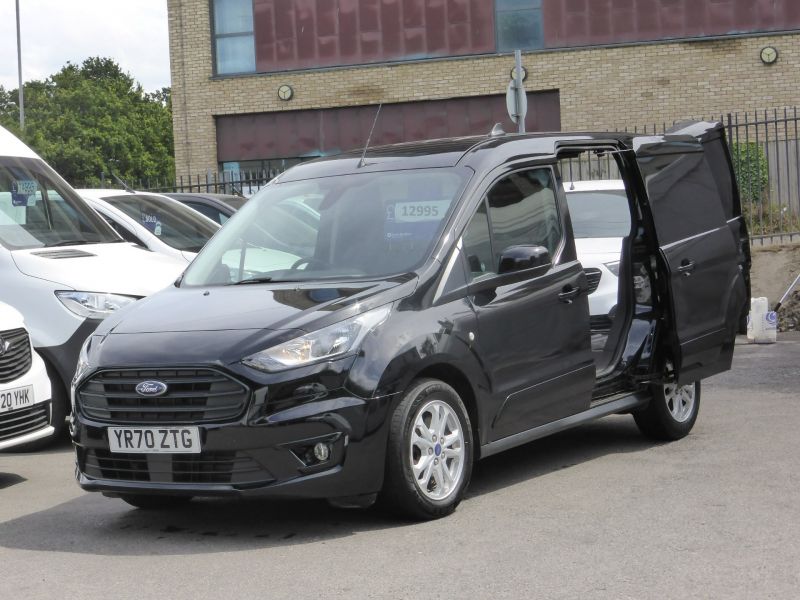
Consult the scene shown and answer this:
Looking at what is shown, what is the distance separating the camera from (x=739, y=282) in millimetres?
8578

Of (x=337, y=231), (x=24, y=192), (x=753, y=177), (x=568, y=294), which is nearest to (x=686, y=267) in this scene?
(x=568, y=294)

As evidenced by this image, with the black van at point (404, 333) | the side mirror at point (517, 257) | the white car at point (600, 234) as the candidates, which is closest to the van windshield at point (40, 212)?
the black van at point (404, 333)

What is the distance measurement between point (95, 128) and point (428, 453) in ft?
251

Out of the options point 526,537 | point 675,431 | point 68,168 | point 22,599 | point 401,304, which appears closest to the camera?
point 22,599

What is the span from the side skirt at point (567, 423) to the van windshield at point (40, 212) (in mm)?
4334

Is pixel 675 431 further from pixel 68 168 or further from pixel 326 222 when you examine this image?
pixel 68 168

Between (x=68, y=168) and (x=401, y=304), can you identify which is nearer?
(x=401, y=304)

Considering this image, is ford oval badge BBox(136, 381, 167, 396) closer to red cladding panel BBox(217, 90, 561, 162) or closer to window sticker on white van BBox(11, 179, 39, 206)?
window sticker on white van BBox(11, 179, 39, 206)

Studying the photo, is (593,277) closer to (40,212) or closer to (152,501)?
(152,501)

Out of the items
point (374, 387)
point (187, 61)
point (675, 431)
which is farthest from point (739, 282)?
point (187, 61)

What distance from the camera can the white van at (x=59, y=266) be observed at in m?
8.98

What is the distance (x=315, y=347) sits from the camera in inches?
229

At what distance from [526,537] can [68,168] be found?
73105 millimetres

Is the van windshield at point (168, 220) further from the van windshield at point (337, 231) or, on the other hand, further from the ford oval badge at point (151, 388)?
the ford oval badge at point (151, 388)
